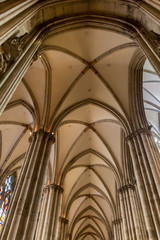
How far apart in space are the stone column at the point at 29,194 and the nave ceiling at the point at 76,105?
1.49 m

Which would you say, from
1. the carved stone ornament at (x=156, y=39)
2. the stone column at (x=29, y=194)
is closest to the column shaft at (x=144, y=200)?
the stone column at (x=29, y=194)

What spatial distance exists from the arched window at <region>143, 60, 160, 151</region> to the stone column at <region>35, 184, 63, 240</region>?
24.0ft

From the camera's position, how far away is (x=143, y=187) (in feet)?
23.0

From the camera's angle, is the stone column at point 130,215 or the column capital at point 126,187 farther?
the column capital at point 126,187

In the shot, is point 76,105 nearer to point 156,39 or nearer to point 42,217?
point 42,217

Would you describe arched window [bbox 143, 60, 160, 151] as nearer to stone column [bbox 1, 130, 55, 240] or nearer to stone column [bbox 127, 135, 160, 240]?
stone column [bbox 127, 135, 160, 240]

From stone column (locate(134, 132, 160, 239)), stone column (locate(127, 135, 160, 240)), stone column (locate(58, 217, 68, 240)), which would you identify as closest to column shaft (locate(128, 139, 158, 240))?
stone column (locate(127, 135, 160, 240))

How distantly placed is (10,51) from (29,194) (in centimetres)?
499

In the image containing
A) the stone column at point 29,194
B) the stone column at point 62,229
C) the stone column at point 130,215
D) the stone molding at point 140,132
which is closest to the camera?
the stone column at point 29,194

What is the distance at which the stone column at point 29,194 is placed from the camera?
5.96 metres

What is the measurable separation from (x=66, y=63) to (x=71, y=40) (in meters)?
1.38

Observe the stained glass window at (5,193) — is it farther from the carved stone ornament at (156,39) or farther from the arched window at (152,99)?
the carved stone ornament at (156,39)

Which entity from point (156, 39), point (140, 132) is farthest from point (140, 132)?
point (156, 39)

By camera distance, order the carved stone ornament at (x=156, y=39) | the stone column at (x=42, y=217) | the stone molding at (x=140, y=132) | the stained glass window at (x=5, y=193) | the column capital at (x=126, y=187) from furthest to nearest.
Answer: the stained glass window at (x=5, y=193) < the column capital at (x=126, y=187) < the stone column at (x=42, y=217) < the stone molding at (x=140, y=132) < the carved stone ornament at (x=156, y=39)
